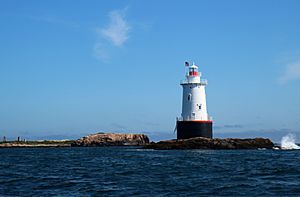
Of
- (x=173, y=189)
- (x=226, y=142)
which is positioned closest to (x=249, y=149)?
(x=226, y=142)

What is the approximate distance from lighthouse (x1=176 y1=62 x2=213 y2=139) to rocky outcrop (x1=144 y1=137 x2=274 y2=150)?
4.47ft

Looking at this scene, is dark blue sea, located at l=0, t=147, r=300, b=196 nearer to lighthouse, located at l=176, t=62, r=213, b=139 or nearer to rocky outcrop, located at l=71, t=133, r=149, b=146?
lighthouse, located at l=176, t=62, r=213, b=139

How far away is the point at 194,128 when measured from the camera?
63.1m

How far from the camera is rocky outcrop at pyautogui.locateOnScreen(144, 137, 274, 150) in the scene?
61719 millimetres

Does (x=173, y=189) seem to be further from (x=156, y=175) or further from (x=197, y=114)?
(x=197, y=114)

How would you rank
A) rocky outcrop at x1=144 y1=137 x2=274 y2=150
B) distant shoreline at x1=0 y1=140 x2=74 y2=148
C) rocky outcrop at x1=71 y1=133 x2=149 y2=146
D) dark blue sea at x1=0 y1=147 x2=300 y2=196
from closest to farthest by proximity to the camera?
1. dark blue sea at x1=0 y1=147 x2=300 y2=196
2. rocky outcrop at x1=144 y1=137 x2=274 y2=150
3. rocky outcrop at x1=71 y1=133 x2=149 y2=146
4. distant shoreline at x1=0 y1=140 x2=74 y2=148

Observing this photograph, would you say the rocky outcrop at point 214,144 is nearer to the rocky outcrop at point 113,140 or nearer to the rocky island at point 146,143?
Answer: the rocky island at point 146,143

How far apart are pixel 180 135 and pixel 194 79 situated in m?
7.17

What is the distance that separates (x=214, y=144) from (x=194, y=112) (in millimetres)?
4592

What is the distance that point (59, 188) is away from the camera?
2419 cm

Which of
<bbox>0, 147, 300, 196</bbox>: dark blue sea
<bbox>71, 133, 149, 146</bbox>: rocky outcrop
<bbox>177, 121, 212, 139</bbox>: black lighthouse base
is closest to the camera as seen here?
<bbox>0, 147, 300, 196</bbox>: dark blue sea

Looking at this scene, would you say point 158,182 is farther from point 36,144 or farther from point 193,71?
point 36,144

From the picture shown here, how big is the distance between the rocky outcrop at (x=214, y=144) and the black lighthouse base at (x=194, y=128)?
1.14 m

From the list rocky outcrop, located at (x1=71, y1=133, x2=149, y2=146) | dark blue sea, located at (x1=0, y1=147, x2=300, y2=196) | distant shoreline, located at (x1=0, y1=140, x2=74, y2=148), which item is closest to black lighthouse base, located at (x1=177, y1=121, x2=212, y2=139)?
rocky outcrop, located at (x1=71, y1=133, x2=149, y2=146)
